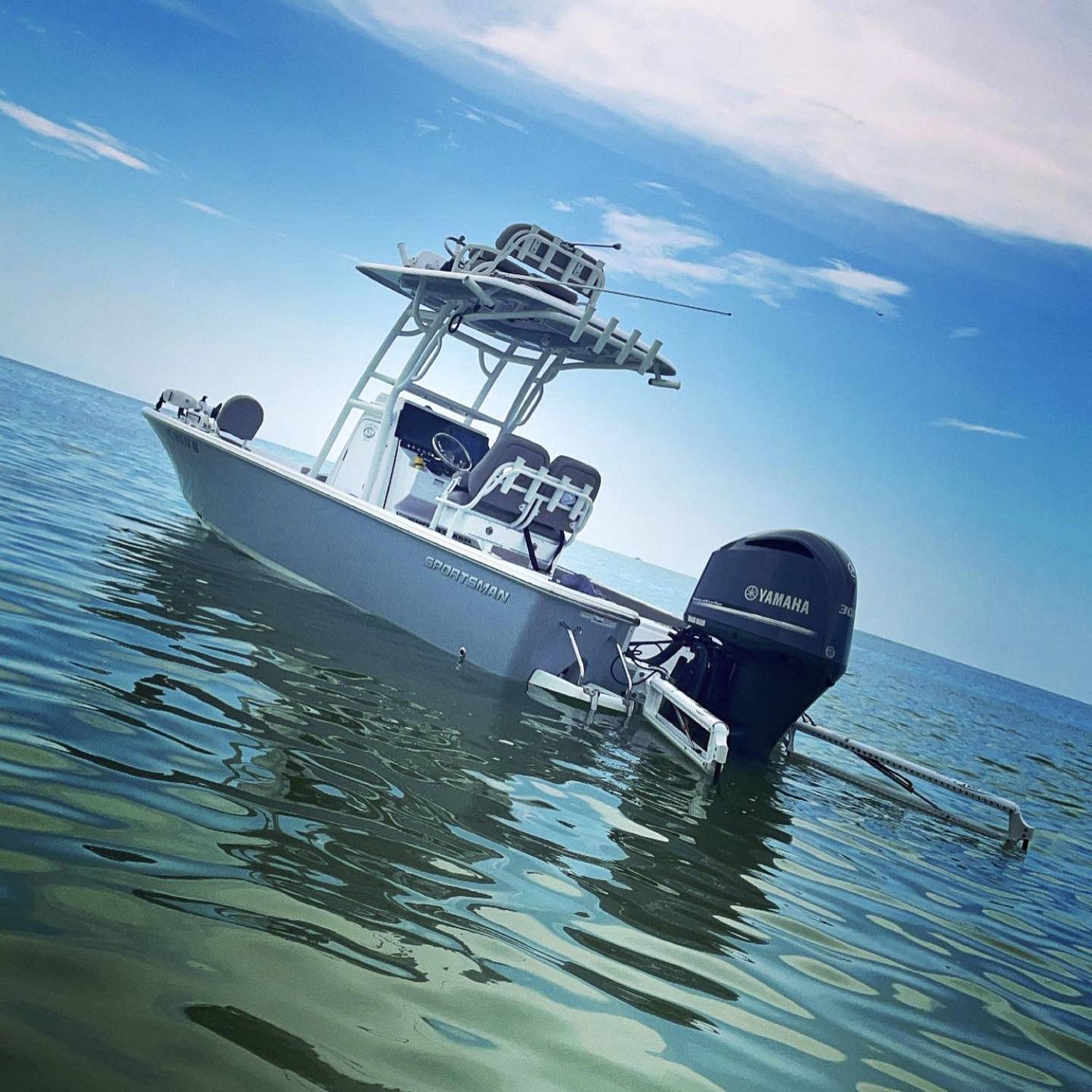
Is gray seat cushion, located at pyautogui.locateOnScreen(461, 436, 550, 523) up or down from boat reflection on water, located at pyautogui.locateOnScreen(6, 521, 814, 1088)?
up

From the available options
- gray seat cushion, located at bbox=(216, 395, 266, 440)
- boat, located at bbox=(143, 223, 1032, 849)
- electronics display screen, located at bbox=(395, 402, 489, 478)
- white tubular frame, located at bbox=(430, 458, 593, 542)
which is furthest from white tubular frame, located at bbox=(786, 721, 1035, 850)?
gray seat cushion, located at bbox=(216, 395, 266, 440)

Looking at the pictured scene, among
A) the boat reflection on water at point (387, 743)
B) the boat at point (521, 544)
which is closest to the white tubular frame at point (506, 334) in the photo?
the boat at point (521, 544)

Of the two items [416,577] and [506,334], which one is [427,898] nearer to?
[416,577]

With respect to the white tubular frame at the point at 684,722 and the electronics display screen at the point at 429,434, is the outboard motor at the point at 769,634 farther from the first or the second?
the electronics display screen at the point at 429,434

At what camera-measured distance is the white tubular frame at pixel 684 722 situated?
18.4 ft

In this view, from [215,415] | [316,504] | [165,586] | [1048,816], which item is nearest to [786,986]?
[165,586]

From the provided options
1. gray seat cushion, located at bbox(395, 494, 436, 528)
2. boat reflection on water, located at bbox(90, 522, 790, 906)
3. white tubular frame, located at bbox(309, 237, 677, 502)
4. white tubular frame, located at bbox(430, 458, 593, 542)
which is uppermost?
white tubular frame, located at bbox(309, 237, 677, 502)

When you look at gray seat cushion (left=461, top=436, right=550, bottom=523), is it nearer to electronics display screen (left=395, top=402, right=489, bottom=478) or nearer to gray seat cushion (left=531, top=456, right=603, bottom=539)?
gray seat cushion (left=531, top=456, right=603, bottom=539)

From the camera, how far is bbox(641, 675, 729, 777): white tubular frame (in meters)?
5.59

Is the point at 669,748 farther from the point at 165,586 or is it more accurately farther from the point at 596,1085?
the point at 596,1085

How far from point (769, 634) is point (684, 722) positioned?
0.93m

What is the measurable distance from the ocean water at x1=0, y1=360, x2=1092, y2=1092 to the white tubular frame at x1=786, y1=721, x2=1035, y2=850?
366mm

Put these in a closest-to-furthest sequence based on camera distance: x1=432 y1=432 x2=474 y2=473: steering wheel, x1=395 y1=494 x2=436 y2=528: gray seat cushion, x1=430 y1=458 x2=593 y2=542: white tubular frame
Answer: x1=430 y1=458 x2=593 y2=542: white tubular frame
x1=395 y1=494 x2=436 y2=528: gray seat cushion
x1=432 y1=432 x2=474 y2=473: steering wheel

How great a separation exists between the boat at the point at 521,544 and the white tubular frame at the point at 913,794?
24mm
